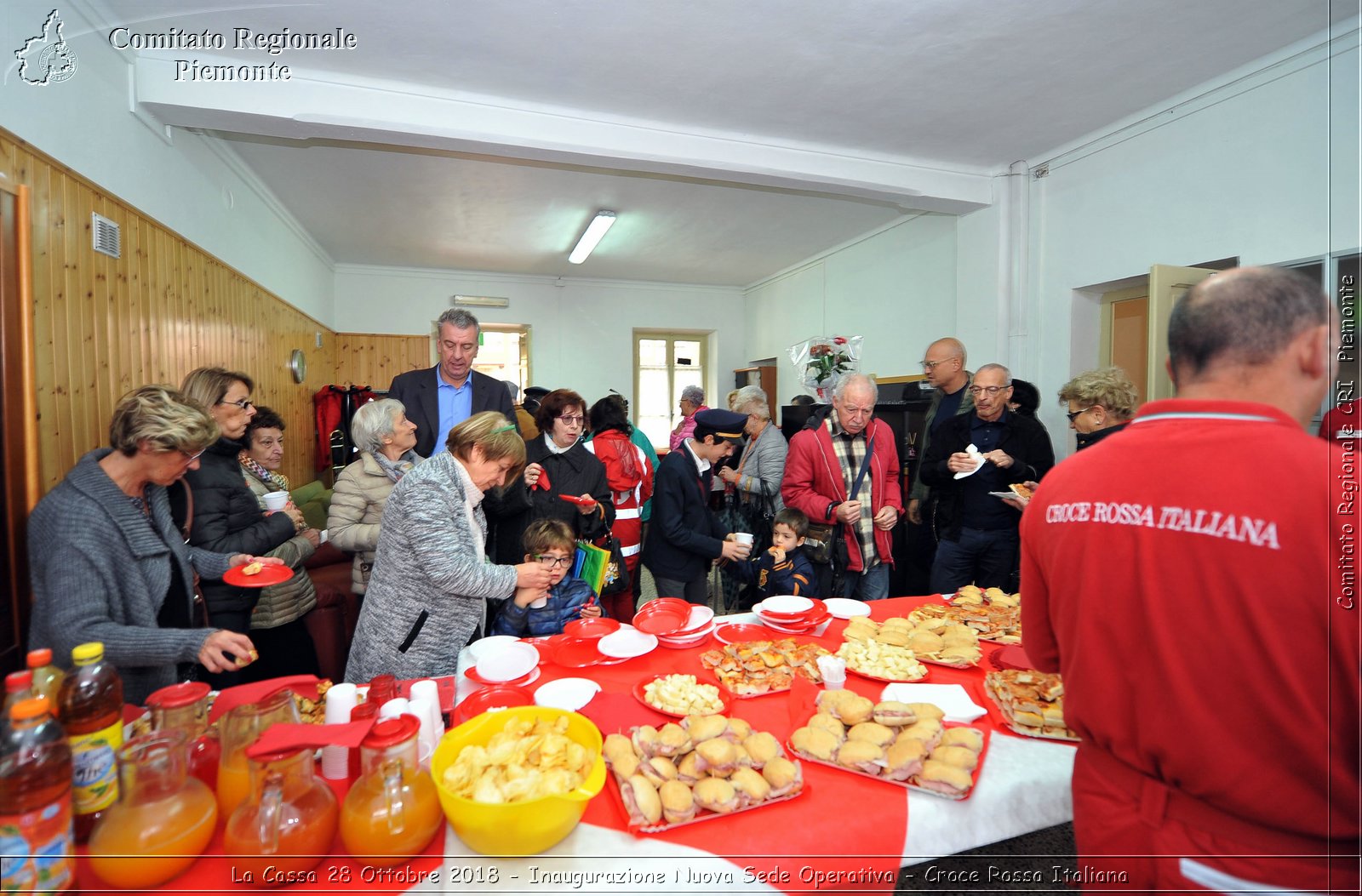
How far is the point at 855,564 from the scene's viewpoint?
10.7ft

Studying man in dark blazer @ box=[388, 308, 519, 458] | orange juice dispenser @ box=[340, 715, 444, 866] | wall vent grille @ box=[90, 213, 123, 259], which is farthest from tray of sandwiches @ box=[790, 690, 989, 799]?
wall vent grille @ box=[90, 213, 123, 259]

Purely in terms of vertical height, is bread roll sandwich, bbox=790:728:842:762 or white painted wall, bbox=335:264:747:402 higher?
white painted wall, bbox=335:264:747:402

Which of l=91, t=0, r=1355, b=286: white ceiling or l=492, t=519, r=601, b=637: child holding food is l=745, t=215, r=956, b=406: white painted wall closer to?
l=91, t=0, r=1355, b=286: white ceiling

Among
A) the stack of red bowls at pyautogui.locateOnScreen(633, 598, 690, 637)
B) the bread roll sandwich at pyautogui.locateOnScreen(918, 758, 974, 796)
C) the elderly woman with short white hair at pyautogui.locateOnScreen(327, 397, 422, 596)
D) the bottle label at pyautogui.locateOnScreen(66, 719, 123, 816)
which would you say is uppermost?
the elderly woman with short white hair at pyautogui.locateOnScreen(327, 397, 422, 596)

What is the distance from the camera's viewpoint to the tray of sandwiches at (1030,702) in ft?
4.82

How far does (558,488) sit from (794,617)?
1378 mm

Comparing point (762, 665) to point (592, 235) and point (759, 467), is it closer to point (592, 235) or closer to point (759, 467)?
point (759, 467)

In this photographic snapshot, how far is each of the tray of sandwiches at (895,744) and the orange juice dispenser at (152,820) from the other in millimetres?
1144

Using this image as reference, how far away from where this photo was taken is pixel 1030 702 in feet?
5.04

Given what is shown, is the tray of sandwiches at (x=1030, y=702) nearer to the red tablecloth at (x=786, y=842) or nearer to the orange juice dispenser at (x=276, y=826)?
the red tablecloth at (x=786, y=842)

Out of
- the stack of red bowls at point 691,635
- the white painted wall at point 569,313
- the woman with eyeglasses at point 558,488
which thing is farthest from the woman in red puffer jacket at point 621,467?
the white painted wall at point 569,313

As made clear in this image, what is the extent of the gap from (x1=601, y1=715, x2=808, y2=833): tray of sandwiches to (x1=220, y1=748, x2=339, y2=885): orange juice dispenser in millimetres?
546

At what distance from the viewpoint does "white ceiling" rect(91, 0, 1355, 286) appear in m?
2.87

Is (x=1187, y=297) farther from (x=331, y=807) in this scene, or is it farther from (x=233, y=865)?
(x=233, y=865)
